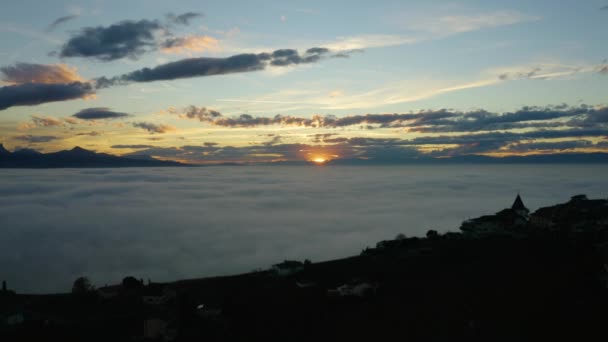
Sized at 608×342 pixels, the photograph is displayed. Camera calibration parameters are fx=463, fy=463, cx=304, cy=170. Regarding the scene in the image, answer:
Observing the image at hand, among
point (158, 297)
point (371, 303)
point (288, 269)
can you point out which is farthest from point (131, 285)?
point (371, 303)

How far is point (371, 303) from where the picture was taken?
41531 millimetres

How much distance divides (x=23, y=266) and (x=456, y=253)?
294ft

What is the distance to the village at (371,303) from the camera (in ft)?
115

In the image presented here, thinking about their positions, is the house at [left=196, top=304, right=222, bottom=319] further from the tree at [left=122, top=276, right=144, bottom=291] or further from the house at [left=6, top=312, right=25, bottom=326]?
the tree at [left=122, top=276, right=144, bottom=291]

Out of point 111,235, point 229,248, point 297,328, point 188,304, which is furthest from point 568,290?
point 111,235

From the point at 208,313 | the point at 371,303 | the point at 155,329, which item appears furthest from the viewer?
the point at 371,303

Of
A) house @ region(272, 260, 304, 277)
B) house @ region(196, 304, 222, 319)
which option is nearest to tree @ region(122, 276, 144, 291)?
house @ region(272, 260, 304, 277)

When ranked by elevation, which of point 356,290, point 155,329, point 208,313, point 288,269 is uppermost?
point 356,290

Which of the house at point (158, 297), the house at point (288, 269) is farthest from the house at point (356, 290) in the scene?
the house at point (158, 297)

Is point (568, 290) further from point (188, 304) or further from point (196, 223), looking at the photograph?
point (196, 223)

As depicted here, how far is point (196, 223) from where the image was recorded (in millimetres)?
173000

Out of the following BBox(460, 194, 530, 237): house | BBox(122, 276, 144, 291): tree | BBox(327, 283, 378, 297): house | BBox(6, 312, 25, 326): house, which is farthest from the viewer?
BBox(460, 194, 530, 237): house

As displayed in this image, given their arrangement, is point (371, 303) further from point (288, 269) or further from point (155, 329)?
point (288, 269)

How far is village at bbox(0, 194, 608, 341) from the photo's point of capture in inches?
1375
